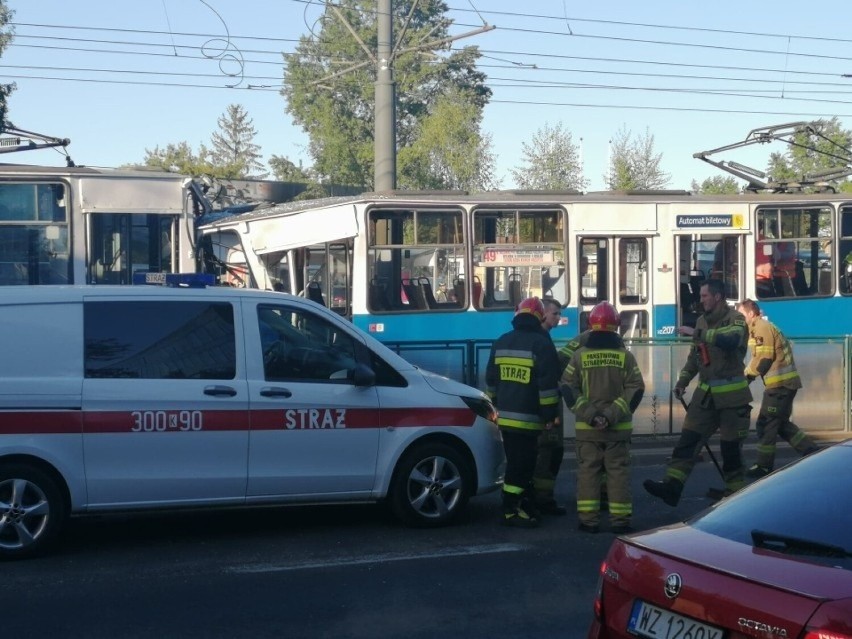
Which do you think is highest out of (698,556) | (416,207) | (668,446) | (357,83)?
(357,83)

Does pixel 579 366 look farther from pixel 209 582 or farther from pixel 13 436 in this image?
pixel 13 436

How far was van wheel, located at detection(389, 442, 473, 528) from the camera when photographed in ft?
29.3

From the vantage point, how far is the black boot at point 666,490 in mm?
9578

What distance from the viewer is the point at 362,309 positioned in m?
15.8

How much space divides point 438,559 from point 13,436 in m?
3.07

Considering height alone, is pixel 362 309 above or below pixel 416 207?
below

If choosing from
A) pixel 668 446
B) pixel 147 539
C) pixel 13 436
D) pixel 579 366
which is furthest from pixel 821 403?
pixel 13 436

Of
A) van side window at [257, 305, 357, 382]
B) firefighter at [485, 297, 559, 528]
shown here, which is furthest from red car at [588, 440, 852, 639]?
van side window at [257, 305, 357, 382]

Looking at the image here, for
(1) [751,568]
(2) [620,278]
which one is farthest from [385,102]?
(1) [751,568]

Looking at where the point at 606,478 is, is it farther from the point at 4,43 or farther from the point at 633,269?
the point at 4,43

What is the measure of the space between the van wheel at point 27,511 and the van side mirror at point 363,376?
2.31 metres

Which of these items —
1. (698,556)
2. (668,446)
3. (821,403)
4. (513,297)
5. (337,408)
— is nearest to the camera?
(698,556)

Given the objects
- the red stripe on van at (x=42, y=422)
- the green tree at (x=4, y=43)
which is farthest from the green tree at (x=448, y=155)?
the red stripe on van at (x=42, y=422)

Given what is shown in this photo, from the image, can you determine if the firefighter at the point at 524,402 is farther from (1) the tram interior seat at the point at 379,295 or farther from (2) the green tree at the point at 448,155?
(2) the green tree at the point at 448,155
